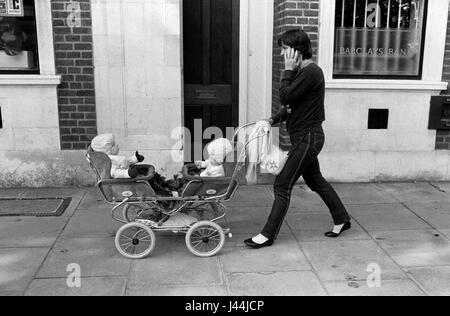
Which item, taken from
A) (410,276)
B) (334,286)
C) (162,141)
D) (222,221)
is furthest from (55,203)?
(410,276)

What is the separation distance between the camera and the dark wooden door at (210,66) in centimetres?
657

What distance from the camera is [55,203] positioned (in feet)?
18.9

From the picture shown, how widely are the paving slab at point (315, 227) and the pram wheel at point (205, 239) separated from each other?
85 cm

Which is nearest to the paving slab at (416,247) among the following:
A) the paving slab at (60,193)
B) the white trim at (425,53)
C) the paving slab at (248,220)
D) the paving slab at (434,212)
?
the paving slab at (434,212)

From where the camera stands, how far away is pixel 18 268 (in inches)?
160

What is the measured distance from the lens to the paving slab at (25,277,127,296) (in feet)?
12.1

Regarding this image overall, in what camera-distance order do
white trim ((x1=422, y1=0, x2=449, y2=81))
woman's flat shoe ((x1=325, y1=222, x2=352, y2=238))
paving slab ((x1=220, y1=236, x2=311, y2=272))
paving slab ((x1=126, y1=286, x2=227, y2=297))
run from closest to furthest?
paving slab ((x1=126, y1=286, x2=227, y2=297))
paving slab ((x1=220, y1=236, x2=311, y2=272))
woman's flat shoe ((x1=325, y1=222, x2=352, y2=238))
white trim ((x1=422, y1=0, x2=449, y2=81))

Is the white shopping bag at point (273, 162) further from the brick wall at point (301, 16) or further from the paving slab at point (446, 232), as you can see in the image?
the brick wall at point (301, 16)

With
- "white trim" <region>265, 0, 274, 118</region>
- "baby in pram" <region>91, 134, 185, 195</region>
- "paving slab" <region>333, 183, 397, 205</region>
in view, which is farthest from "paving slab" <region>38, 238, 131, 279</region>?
"white trim" <region>265, 0, 274, 118</region>

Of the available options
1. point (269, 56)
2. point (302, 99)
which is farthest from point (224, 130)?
point (302, 99)

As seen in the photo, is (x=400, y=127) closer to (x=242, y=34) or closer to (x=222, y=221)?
(x=242, y=34)

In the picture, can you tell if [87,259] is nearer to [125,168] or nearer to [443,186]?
[125,168]

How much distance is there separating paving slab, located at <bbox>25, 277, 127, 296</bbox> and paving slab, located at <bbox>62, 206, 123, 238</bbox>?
0.95 m

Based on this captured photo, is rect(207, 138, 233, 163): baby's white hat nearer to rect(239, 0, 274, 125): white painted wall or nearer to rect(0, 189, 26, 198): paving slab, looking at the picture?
rect(239, 0, 274, 125): white painted wall
